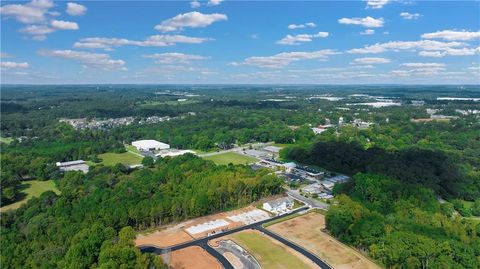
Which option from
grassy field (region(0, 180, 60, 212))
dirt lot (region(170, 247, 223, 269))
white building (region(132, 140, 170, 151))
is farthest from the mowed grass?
white building (region(132, 140, 170, 151))

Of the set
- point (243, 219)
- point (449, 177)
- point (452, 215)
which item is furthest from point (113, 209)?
point (449, 177)

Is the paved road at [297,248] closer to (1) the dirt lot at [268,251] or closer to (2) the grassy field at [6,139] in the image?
(1) the dirt lot at [268,251]

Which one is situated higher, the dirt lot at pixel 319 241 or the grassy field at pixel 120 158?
the dirt lot at pixel 319 241

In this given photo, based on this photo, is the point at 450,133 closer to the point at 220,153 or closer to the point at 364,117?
the point at 364,117

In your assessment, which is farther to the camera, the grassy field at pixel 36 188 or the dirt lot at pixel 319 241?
the grassy field at pixel 36 188

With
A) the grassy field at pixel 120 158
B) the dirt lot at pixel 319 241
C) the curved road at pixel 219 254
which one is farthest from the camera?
the grassy field at pixel 120 158

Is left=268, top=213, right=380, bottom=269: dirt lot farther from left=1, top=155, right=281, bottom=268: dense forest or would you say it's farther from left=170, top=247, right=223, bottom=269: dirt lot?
left=170, top=247, right=223, bottom=269: dirt lot

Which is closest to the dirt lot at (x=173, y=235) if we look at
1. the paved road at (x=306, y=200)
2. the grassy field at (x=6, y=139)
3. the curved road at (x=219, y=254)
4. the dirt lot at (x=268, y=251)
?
the curved road at (x=219, y=254)

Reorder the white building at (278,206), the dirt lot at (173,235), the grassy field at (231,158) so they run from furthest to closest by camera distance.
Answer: the grassy field at (231,158), the white building at (278,206), the dirt lot at (173,235)
